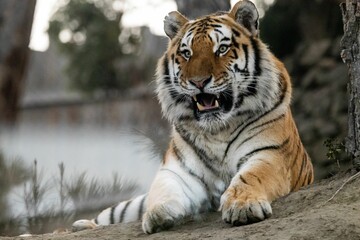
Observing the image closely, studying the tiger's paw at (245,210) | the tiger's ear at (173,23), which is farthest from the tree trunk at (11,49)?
the tiger's paw at (245,210)

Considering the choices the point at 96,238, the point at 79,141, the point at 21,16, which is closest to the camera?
the point at 96,238

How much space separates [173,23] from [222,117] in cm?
70

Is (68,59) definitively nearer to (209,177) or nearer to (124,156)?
(124,156)

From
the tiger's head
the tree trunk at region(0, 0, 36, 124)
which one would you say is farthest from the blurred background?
the tiger's head

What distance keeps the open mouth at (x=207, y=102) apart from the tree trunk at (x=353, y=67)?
0.64 m

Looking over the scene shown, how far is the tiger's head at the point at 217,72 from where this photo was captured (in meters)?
3.69

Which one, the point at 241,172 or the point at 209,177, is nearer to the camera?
the point at 241,172

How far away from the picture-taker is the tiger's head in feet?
12.1

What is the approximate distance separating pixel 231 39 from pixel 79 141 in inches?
390

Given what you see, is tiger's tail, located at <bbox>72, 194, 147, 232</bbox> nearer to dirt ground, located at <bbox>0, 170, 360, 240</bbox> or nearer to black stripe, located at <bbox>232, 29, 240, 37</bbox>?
dirt ground, located at <bbox>0, 170, 360, 240</bbox>

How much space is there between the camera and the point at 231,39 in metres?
3.88

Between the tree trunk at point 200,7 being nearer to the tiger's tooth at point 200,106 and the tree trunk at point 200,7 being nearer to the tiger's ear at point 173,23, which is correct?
the tiger's ear at point 173,23

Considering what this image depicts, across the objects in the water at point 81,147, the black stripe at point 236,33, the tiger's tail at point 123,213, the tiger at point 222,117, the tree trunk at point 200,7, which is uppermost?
the tree trunk at point 200,7

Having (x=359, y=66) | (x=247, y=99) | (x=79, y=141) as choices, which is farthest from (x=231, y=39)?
(x=79, y=141)
